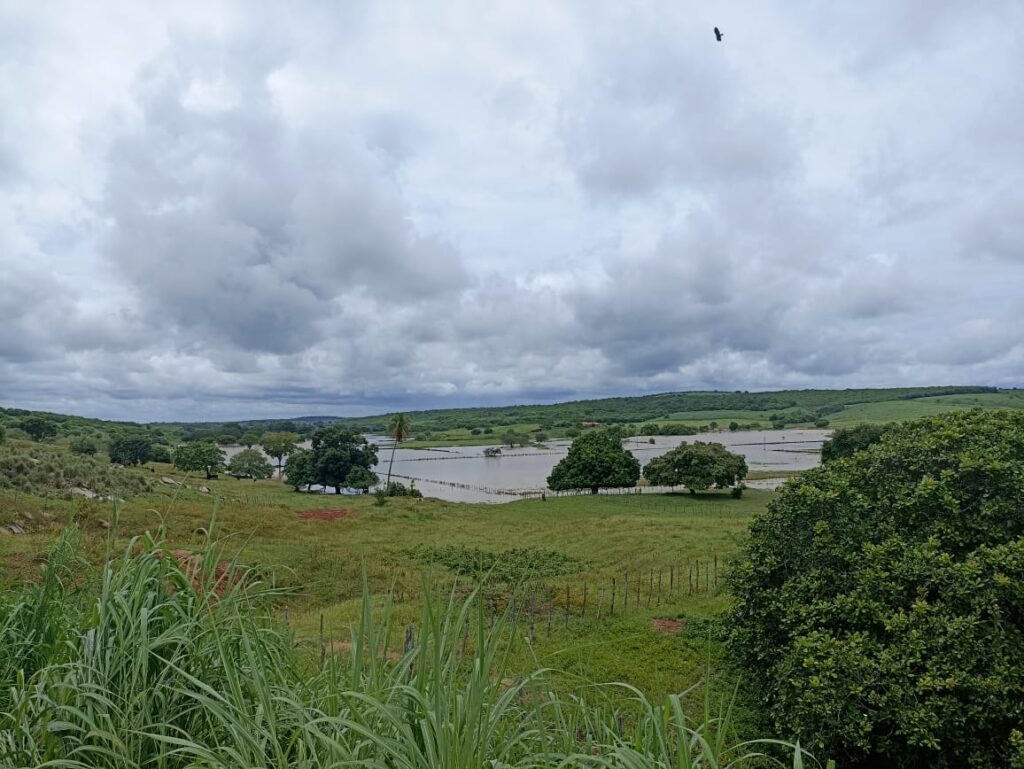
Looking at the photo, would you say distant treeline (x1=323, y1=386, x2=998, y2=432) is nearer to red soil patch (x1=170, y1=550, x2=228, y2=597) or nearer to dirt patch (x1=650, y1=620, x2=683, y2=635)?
dirt patch (x1=650, y1=620, x2=683, y2=635)

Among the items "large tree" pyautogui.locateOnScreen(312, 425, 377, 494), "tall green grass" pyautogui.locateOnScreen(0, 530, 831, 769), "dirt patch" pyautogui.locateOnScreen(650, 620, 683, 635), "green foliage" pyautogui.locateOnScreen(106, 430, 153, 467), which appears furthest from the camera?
"green foliage" pyautogui.locateOnScreen(106, 430, 153, 467)

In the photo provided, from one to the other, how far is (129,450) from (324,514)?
46022 millimetres

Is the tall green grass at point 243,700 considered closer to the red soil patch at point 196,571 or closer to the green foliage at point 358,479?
the red soil patch at point 196,571

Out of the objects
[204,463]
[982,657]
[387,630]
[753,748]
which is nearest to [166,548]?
[387,630]

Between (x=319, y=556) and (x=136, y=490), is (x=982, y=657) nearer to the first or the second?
(x=319, y=556)

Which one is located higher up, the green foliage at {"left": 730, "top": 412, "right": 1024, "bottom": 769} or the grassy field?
the green foliage at {"left": 730, "top": 412, "right": 1024, "bottom": 769}

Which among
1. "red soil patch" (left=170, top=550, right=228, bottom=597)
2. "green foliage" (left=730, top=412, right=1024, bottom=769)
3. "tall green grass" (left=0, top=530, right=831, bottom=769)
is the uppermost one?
"red soil patch" (left=170, top=550, right=228, bottom=597)

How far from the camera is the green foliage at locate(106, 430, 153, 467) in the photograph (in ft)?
229

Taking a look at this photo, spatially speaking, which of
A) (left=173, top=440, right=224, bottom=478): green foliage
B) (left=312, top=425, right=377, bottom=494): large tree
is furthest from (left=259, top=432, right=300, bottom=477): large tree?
(left=312, top=425, right=377, bottom=494): large tree

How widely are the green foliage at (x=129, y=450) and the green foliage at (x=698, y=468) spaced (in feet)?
184

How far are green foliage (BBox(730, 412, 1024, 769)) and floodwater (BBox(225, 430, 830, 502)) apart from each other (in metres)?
50.3

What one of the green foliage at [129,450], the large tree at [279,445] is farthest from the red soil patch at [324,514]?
the large tree at [279,445]

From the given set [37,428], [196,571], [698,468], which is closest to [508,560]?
[196,571]

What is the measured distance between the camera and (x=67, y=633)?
3.09m
